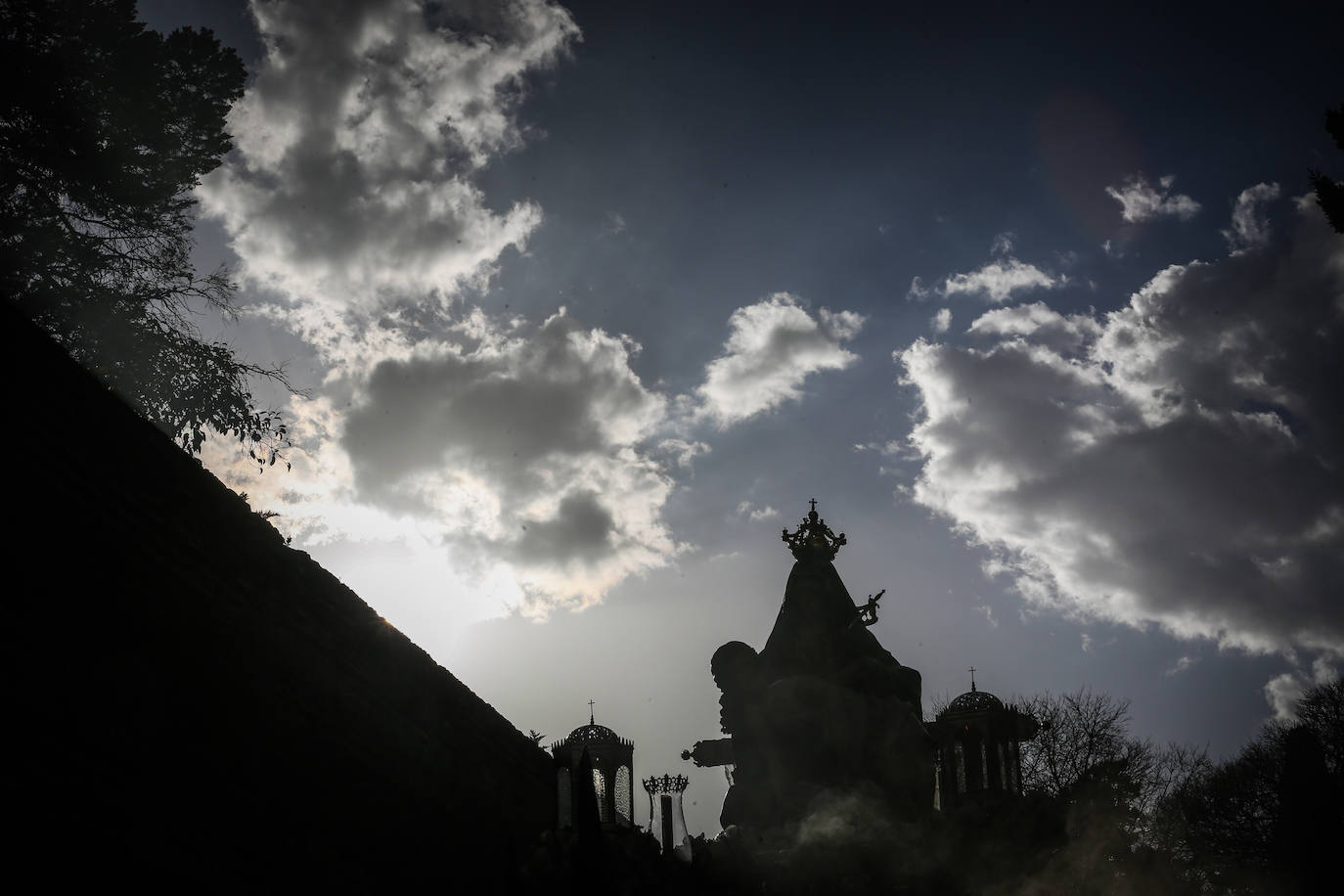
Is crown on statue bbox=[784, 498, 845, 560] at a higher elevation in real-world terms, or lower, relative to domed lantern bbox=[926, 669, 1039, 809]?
higher

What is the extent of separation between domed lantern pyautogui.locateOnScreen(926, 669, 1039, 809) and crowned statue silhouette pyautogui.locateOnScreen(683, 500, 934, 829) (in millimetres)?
6138

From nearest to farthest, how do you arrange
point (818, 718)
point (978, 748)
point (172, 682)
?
point (172, 682)
point (818, 718)
point (978, 748)

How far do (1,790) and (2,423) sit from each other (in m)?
1.50

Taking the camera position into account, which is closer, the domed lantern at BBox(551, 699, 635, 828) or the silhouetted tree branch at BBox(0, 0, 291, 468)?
the silhouetted tree branch at BBox(0, 0, 291, 468)

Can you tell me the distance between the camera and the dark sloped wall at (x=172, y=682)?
351 centimetres

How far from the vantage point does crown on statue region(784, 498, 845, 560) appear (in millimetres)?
26391

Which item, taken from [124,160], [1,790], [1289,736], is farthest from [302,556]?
[1289,736]

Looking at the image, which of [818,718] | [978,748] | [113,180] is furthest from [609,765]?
[113,180]

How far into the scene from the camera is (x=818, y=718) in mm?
21203

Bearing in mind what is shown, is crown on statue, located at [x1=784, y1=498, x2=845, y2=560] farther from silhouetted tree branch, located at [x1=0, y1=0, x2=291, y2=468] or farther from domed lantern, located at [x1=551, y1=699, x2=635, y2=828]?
silhouetted tree branch, located at [x1=0, y1=0, x2=291, y2=468]

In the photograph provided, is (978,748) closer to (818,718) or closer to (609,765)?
(818,718)

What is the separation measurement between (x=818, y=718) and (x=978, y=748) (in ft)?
32.4

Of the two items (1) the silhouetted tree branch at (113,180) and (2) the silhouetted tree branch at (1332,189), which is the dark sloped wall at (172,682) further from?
(2) the silhouetted tree branch at (1332,189)

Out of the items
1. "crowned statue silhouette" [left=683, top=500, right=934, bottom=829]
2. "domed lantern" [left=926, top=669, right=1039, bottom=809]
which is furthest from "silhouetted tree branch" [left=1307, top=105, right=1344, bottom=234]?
"domed lantern" [left=926, top=669, right=1039, bottom=809]
